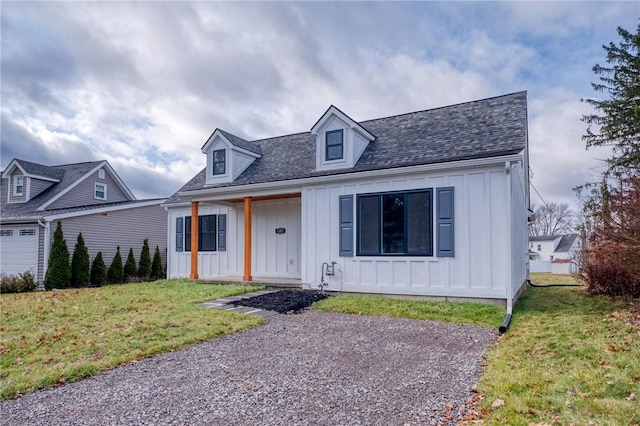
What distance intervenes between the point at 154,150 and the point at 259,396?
58.1ft

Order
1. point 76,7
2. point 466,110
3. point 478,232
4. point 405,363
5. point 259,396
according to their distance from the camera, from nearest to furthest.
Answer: point 259,396 < point 405,363 < point 478,232 < point 76,7 < point 466,110

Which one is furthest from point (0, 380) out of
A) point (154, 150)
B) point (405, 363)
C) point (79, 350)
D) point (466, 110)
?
point (154, 150)

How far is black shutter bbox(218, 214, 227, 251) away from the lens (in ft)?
46.7

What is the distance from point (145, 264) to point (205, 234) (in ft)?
19.3

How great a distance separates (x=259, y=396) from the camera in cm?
402

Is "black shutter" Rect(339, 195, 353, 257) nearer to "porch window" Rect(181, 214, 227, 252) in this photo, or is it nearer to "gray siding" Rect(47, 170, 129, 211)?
"porch window" Rect(181, 214, 227, 252)

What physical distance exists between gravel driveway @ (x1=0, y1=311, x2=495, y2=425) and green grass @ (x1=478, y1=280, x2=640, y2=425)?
39 centimetres

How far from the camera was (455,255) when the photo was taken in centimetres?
891

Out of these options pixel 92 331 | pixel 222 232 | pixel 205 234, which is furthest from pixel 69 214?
pixel 92 331

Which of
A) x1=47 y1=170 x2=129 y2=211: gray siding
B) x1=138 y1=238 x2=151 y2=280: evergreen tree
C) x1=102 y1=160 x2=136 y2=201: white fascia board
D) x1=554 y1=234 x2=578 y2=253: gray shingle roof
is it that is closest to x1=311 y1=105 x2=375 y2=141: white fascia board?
x1=138 y1=238 x2=151 y2=280: evergreen tree

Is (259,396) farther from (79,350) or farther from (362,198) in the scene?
(362,198)

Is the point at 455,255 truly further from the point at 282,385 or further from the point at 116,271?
the point at 116,271

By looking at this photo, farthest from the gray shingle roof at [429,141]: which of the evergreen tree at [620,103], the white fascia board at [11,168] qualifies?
the white fascia board at [11,168]

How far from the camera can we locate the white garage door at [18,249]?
16.1 m
